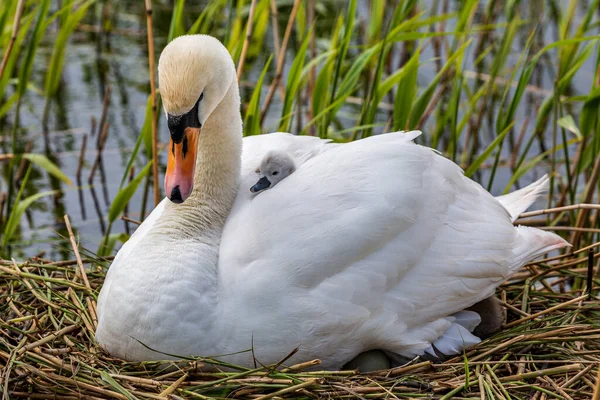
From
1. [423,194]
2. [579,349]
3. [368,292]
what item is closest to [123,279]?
[368,292]

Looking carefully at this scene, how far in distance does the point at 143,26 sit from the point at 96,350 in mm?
6858

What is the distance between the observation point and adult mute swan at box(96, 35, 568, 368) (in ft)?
12.3

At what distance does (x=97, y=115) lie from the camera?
8.44 m

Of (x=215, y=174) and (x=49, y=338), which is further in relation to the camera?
(x=215, y=174)

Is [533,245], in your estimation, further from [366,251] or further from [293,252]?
[293,252]

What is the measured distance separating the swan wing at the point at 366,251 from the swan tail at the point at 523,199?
0.35 metres

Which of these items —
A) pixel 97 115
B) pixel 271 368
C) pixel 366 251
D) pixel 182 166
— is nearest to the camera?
pixel 271 368

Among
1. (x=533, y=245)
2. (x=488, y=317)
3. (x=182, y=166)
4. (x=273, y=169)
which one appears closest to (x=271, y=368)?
(x=182, y=166)

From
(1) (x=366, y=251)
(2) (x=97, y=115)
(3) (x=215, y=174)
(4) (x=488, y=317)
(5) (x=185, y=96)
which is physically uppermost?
(5) (x=185, y=96)

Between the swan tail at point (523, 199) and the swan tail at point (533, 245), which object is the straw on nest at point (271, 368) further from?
the swan tail at point (523, 199)

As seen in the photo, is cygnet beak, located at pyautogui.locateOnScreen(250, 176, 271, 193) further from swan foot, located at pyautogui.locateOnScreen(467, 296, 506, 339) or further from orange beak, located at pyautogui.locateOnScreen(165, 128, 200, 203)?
swan foot, located at pyautogui.locateOnScreen(467, 296, 506, 339)

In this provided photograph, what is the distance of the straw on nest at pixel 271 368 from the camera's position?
12.0 feet

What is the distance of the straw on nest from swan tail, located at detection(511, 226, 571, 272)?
0.23m

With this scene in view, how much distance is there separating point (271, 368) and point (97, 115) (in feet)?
17.1
